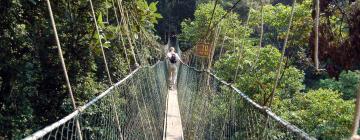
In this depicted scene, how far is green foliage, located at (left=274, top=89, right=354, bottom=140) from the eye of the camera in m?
5.63

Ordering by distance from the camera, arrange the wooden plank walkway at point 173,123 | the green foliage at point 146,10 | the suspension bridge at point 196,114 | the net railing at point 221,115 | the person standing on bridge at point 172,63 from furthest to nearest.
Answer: the person standing on bridge at point 172,63
the green foliage at point 146,10
the wooden plank walkway at point 173,123
the net railing at point 221,115
the suspension bridge at point 196,114

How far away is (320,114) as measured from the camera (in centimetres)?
601

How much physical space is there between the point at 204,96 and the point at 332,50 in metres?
1.18

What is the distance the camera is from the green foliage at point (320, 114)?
5.63 meters

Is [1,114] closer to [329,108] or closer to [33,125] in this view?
[33,125]

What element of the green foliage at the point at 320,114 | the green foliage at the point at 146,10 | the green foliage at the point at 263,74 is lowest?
the green foliage at the point at 320,114

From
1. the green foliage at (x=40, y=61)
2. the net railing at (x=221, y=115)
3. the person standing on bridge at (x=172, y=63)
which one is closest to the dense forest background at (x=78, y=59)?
the green foliage at (x=40, y=61)

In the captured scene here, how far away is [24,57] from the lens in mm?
3934

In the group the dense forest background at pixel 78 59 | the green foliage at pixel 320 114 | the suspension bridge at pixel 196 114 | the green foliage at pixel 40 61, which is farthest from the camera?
the green foliage at pixel 320 114

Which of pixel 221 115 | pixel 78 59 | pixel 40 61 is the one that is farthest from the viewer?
pixel 78 59

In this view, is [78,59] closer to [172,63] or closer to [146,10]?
[146,10]

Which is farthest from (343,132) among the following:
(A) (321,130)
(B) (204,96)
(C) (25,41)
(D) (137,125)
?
(C) (25,41)

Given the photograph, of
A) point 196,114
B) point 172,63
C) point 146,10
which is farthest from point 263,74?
point 196,114

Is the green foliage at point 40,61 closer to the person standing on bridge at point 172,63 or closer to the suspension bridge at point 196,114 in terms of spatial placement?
the suspension bridge at point 196,114
